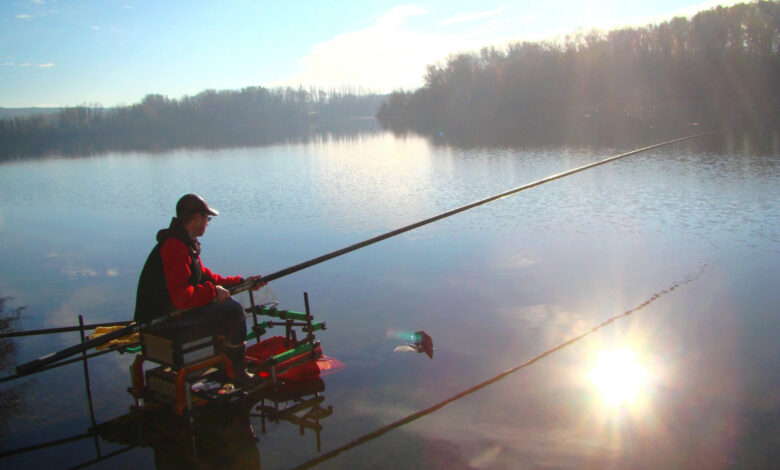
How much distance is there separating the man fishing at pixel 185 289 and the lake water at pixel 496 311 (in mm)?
869

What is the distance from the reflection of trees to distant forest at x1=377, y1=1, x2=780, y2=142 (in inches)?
1087

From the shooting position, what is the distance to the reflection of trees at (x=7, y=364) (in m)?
5.32

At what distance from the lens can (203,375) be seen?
4730 mm

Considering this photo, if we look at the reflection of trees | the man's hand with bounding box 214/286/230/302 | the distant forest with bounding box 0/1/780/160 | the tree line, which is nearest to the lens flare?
the man's hand with bounding box 214/286/230/302

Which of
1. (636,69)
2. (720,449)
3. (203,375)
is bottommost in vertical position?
(720,449)

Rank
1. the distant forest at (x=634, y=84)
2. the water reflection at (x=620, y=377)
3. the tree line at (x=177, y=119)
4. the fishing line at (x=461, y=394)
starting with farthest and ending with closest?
the tree line at (x=177, y=119) < the distant forest at (x=634, y=84) < the water reflection at (x=620, y=377) < the fishing line at (x=461, y=394)

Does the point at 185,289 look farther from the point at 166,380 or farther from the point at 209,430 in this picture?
the point at 209,430

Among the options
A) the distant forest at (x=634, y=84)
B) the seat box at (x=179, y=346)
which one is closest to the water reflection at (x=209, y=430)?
the seat box at (x=179, y=346)

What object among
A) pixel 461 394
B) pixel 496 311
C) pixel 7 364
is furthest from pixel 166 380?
pixel 496 311

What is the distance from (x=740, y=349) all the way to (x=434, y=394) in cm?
296

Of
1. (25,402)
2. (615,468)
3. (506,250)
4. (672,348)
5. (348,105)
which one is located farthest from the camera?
(348,105)

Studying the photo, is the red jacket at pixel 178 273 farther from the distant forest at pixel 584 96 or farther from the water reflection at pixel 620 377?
the distant forest at pixel 584 96

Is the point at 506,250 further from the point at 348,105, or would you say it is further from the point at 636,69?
the point at 348,105

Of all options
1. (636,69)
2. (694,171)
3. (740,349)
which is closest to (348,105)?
(636,69)
